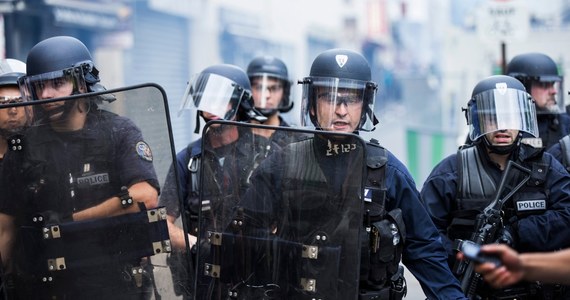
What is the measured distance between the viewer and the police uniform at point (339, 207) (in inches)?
132

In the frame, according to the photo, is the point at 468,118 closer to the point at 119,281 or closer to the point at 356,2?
the point at 119,281

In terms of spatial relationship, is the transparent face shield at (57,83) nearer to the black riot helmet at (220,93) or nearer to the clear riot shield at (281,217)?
the clear riot shield at (281,217)

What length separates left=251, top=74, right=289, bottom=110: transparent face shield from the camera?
7555 mm

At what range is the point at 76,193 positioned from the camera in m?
3.49

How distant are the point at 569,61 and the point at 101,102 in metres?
18.9

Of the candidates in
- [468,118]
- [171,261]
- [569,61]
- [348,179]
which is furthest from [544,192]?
[569,61]

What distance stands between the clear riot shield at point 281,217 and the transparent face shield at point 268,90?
396 cm

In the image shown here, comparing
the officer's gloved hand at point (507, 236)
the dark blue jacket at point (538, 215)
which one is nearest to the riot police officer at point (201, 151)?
the dark blue jacket at point (538, 215)

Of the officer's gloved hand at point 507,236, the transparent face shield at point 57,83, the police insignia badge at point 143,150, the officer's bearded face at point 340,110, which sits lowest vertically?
the officer's gloved hand at point 507,236

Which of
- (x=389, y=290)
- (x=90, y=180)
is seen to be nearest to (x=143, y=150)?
(x=90, y=180)

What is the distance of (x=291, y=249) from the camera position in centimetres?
339

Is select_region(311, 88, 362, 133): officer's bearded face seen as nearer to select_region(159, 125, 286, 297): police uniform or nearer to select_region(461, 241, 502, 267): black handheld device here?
select_region(159, 125, 286, 297): police uniform

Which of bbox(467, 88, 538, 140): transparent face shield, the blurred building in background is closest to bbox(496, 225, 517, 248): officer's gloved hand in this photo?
bbox(467, 88, 538, 140): transparent face shield

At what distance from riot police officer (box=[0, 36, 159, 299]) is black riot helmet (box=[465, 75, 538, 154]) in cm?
213
